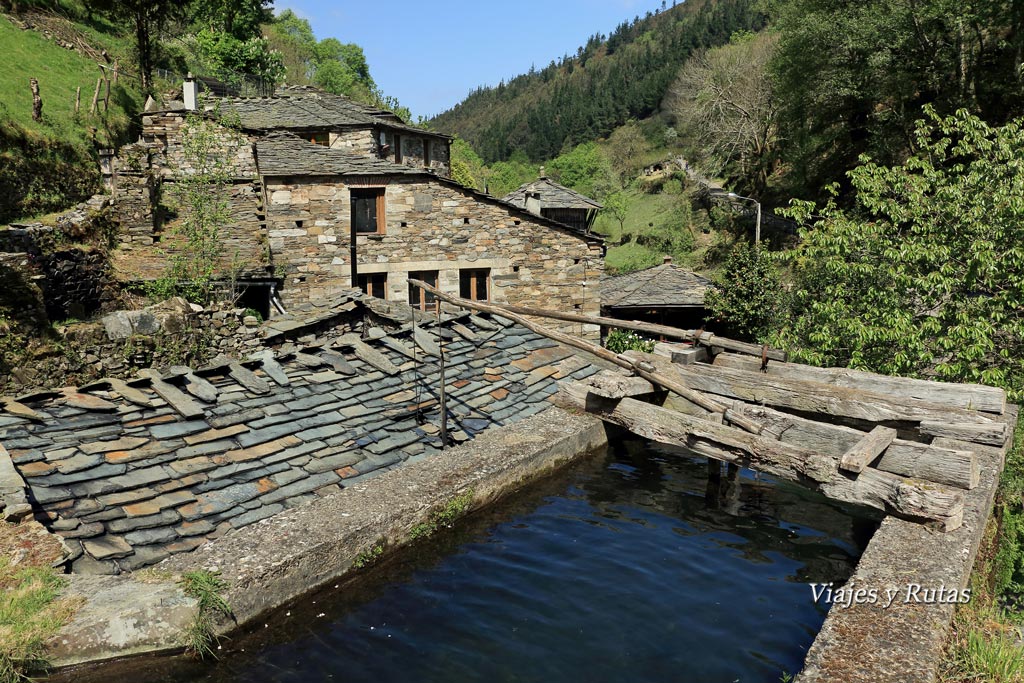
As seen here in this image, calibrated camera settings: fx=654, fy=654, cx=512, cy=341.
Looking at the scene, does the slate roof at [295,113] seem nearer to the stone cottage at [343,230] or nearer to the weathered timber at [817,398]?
the stone cottage at [343,230]

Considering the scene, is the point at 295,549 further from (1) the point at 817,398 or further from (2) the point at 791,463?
(1) the point at 817,398

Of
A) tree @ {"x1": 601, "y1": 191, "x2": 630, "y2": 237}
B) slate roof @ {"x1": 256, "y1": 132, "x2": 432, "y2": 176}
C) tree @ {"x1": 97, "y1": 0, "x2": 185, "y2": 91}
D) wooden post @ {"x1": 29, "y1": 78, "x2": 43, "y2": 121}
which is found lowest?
slate roof @ {"x1": 256, "y1": 132, "x2": 432, "y2": 176}

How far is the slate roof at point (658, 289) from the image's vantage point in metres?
25.7

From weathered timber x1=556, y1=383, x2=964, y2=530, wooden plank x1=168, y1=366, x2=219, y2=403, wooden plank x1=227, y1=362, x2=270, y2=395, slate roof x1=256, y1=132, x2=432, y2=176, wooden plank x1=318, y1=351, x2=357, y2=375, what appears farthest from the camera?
slate roof x1=256, y1=132, x2=432, y2=176

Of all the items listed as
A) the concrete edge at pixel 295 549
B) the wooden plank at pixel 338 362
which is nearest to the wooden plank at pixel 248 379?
the wooden plank at pixel 338 362

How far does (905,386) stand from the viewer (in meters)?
7.02

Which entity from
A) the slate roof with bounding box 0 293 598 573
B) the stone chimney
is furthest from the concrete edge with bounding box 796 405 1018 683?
the stone chimney

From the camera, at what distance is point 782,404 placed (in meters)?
7.10

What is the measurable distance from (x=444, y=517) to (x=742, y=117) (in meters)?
45.2

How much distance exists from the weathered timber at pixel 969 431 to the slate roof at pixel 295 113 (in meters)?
21.6

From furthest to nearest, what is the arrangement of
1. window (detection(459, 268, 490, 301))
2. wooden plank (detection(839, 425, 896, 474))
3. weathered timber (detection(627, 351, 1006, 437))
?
window (detection(459, 268, 490, 301))
weathered timber (detection(627, 351, 1006, 437))
wooden plank (detection(839, 425, 896, 474))

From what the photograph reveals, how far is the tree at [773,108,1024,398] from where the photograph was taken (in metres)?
9.38

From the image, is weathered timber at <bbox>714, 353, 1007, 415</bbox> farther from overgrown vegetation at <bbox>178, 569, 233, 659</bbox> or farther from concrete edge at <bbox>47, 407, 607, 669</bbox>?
overgrown vegetation at <bbox>178, 569, 233, 659</bbox>

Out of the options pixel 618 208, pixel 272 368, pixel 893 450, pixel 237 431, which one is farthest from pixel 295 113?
pixel 618 208
